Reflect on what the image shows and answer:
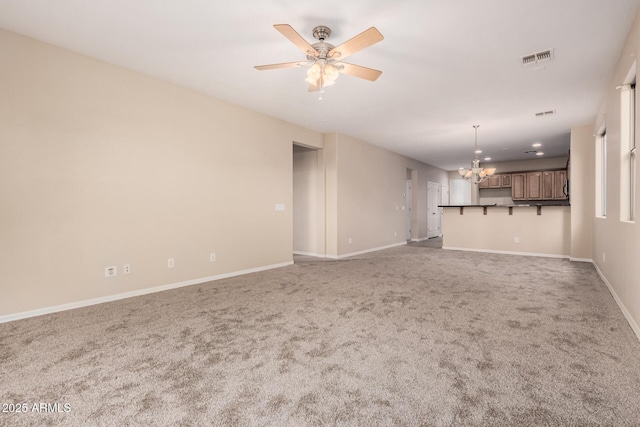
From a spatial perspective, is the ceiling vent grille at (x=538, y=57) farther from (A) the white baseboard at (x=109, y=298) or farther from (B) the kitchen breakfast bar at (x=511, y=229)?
(A) the white baseboard at (x=109, y=298)

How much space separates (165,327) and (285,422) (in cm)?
169

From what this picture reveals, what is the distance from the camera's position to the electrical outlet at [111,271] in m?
3.44

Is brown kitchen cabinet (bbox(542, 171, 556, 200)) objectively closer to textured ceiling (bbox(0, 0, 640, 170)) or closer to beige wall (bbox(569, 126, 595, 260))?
beige wall (bbox(569, 126, 595, 260))

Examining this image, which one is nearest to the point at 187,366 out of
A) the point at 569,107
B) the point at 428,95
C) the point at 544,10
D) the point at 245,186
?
the point at 245,186

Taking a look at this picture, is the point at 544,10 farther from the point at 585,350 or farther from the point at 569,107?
the point at 569,107

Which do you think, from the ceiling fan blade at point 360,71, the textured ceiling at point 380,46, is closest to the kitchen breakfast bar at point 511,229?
the textured ceiling at point 380,46

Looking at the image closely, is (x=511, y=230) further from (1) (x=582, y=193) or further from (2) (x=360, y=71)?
(2) (x=360, y=71)

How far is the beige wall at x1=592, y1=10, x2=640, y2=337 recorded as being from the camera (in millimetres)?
2514

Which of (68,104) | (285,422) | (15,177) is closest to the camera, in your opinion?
(285,422)

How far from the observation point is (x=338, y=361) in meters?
2.02

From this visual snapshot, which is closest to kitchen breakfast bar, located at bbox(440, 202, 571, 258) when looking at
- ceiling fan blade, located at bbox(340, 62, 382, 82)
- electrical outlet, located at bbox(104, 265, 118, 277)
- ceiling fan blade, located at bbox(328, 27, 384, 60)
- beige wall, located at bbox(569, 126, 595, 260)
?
beige wall, located at bbox(569, 126, 595, 260)

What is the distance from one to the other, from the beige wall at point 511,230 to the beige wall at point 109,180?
5299 mm

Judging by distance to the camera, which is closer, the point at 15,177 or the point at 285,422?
the point at 285,422

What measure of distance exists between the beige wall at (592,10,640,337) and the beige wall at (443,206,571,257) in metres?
2.03
